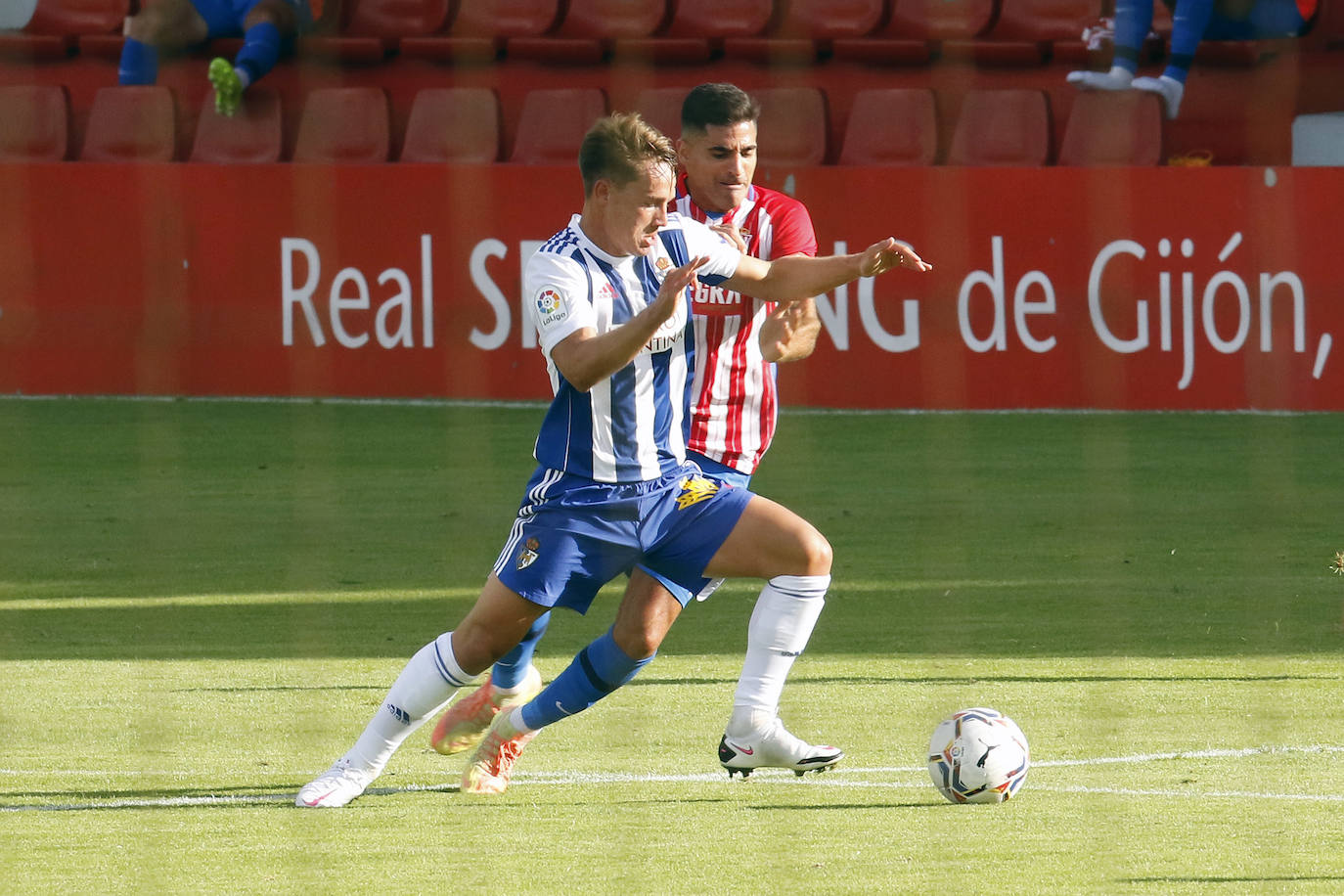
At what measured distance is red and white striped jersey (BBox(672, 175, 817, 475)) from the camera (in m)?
6.19

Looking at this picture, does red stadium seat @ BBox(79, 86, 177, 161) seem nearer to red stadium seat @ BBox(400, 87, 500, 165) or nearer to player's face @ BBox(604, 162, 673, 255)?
red stadium seat @ BBox(400, 87, 500, 165)

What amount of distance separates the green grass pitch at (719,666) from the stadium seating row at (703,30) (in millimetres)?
3616

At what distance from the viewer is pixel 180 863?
187 inches

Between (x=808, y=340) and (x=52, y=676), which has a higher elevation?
(x=808, y=340)

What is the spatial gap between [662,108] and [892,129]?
1.57m

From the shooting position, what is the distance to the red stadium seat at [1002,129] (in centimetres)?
1525

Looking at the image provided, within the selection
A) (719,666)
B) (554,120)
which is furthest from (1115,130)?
(719,666)

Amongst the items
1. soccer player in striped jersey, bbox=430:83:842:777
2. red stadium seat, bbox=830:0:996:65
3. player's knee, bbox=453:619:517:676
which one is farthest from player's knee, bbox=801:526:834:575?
red stadium seat, bbox=830:0:996:65

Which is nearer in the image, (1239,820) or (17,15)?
(1239,820)

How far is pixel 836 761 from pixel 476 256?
9398 mm

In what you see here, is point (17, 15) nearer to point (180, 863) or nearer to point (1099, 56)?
point (1099, 56)

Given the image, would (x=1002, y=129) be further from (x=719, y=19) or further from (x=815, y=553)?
(x=815, y=553)

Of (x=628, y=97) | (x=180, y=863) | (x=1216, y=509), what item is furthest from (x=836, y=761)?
(x=628, y=97)

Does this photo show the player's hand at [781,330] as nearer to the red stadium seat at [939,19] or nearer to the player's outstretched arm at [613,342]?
the player's outstretched arm at [613,342]
